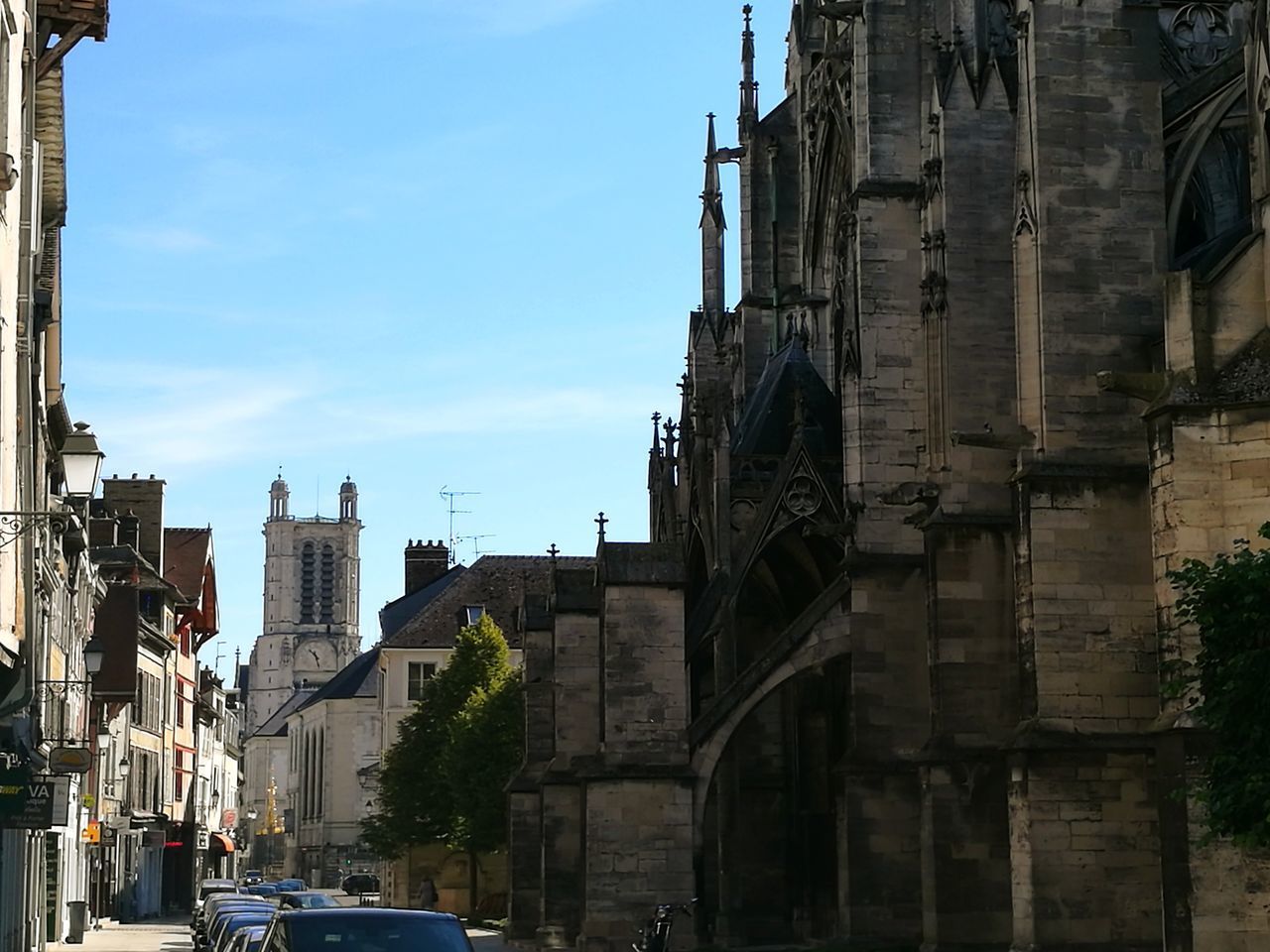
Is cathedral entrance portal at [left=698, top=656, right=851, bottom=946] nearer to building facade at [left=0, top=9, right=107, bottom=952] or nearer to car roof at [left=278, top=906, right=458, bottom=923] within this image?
building facade at [left=0, top=9, right=107, bottom=952]

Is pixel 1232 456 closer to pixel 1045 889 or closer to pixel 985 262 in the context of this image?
pixel 1045 889

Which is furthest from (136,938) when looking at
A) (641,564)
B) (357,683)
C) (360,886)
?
(357,683)

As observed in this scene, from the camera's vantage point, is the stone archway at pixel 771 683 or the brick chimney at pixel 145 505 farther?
the brick chimney at pixel 145 505

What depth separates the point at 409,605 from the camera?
93250 mm

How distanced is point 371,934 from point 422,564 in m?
81.9

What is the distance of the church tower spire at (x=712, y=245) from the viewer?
47188mm

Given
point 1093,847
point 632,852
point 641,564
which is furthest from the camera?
point 641,564

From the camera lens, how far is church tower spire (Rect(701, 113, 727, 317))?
155ft

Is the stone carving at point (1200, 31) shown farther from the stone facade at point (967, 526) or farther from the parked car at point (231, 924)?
the parked car at point (231, 924)

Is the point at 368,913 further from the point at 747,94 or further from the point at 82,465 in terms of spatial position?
the point at 747,94

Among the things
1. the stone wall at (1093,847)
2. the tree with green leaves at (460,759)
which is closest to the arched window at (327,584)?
the tree with green leaves at (460,759)

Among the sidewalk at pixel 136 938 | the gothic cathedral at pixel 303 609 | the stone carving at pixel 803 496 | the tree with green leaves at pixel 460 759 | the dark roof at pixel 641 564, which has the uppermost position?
the gothic cathedral at pixel 303 609

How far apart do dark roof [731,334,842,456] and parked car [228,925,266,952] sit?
60.6ft

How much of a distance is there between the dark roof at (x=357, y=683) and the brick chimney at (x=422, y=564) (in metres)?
9.90
